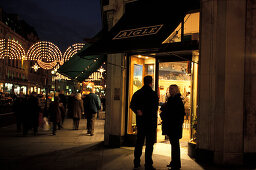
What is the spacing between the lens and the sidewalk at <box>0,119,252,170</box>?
578 centimetres

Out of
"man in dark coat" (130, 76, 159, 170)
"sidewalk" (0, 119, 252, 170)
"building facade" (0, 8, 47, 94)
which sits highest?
"building facade" (0, 8, 47, 94)

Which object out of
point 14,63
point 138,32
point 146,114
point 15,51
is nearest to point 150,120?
point 146,114

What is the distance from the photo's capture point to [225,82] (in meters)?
5.90

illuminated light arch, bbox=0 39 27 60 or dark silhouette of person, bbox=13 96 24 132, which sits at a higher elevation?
illuminated light arch, bbox=0 39 27 60

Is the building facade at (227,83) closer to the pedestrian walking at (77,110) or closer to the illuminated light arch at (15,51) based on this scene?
the pedestrian walking at (77,110)

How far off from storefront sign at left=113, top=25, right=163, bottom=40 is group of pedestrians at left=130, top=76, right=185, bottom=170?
1343 mm

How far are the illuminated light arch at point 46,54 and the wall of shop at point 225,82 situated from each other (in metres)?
8.72

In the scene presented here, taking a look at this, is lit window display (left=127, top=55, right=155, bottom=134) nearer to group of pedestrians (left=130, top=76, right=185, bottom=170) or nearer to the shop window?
the shop window

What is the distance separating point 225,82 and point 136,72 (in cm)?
346

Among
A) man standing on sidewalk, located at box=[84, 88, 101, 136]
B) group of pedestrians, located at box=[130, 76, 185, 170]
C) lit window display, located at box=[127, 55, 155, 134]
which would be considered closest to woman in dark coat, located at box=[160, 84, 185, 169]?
group of pedestrians, located at box=[130, 76, 185, 170]

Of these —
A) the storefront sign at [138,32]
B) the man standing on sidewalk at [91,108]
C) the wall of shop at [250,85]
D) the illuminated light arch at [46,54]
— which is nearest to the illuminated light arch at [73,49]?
the illuminated light arch at [46,54]

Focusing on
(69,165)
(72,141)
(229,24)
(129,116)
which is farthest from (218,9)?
(72,141)

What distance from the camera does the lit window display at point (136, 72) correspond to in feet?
27.4

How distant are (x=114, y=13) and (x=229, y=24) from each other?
3.88 m
